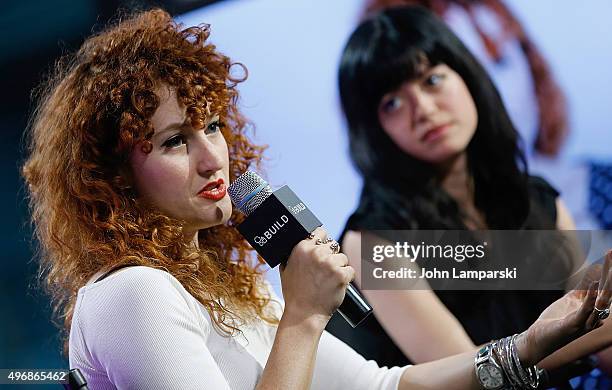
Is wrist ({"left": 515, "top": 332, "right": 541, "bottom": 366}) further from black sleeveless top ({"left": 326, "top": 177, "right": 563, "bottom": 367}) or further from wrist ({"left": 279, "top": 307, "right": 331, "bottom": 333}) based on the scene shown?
black sleeveless top ({"left": 326, "top": 177, "right": 563, "bottom": 367})

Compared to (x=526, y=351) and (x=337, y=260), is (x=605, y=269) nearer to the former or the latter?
(x=526, y=351)

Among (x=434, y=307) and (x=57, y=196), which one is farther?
(x=434, y=307)

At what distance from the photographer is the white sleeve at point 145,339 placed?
125 centimetres

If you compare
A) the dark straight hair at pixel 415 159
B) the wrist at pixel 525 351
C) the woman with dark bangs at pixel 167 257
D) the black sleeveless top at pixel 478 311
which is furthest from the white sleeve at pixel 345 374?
the dark straight hair at pixel 415 159

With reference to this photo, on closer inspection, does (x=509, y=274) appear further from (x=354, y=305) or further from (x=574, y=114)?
(x=354, y=305)

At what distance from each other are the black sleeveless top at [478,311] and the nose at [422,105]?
0.33 m

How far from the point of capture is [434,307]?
2.34m

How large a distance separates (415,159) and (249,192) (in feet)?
3.74

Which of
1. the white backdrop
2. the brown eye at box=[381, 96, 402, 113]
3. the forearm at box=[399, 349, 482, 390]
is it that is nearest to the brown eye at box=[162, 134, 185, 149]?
the forearm at box=[399, 349, 482, 390]

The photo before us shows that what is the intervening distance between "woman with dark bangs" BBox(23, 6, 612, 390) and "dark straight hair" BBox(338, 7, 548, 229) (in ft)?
2.52

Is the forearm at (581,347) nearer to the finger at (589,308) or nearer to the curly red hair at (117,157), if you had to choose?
the finger at (589,308)

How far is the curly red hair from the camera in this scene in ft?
4.85

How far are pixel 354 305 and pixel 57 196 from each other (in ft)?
2.15

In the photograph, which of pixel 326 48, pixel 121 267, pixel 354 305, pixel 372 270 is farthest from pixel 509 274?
pixel 121 267
